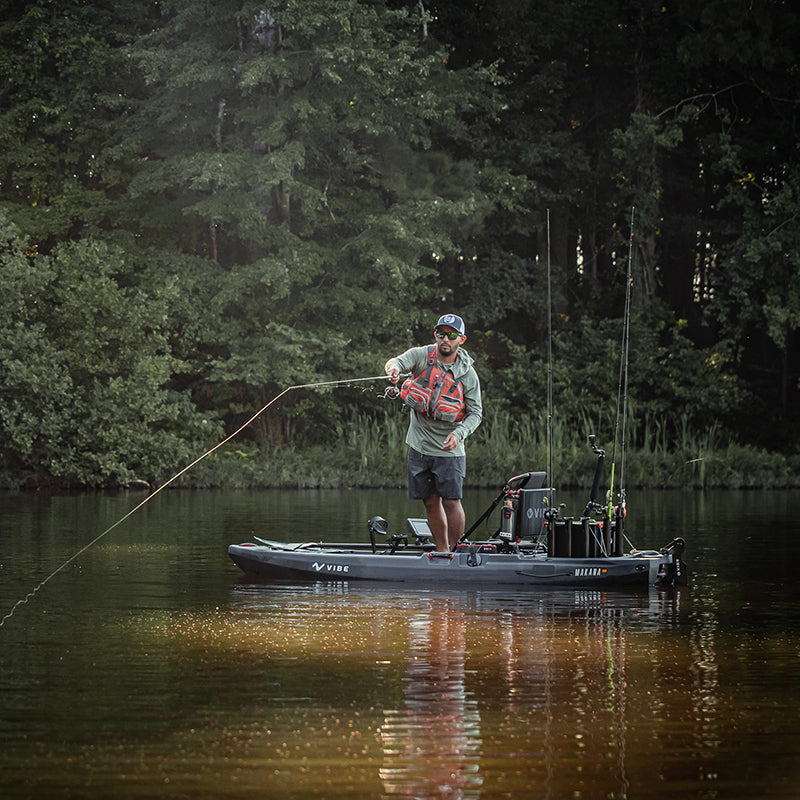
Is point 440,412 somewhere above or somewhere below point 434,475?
above

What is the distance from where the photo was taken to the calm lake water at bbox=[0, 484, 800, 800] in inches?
232

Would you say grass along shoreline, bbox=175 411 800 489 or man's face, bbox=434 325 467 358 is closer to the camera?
man's face, bbox=434 325 467 358

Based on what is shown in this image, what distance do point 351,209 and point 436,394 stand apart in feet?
65.5

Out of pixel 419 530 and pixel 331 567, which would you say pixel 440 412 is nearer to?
pixel 419 530

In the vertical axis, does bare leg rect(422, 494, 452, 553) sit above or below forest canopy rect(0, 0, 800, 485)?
below

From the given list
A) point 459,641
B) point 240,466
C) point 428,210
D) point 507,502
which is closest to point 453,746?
point 459,641

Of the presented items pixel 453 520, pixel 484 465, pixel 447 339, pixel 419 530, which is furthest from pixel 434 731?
pixel 484 465

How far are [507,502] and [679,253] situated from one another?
2630 cm

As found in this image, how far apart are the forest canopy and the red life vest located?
14.8m

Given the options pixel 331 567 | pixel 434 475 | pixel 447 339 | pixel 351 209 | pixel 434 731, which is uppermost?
pixel 351 209

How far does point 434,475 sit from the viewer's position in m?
12.5

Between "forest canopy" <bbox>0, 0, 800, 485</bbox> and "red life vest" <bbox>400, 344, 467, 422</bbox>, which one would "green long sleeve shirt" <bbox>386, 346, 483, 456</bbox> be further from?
"forest canopy" <bbox>0, 0, 800, 485</bbox>

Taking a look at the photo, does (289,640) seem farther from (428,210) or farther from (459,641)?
(428,210)

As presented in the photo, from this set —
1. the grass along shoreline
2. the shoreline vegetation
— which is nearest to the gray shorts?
the shoreline vegetation
